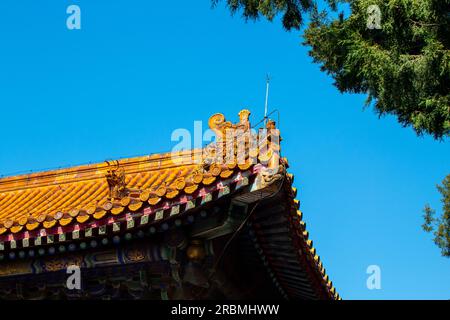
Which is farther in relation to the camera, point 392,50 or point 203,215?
point 392,50

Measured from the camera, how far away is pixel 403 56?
31.2 feet

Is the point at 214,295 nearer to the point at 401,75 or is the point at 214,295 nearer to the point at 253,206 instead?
the point at 253,206

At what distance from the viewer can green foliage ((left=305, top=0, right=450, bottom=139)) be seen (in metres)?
9.22

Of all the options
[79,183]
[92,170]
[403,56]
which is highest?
[403,56]

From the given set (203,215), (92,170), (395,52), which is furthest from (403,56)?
(92,170)

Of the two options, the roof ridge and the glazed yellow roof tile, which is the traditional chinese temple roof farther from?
the roof ridge

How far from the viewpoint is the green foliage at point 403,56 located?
9219mm

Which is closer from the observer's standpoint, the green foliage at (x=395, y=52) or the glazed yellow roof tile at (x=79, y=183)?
the green foliage at (x=395, y=52)

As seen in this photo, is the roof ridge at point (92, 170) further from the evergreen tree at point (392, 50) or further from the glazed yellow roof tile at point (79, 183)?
the evergreen tree at point (392, 50)

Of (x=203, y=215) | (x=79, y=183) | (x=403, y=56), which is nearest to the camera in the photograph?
(x=203, y=215)

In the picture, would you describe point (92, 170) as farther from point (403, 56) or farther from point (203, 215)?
point (403, 56)

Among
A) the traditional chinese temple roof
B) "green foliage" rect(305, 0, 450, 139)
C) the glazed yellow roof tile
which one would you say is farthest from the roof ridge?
"green foliage" rect(305, 0, 450, 139)

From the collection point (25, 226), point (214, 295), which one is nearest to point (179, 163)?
point (214, 295)

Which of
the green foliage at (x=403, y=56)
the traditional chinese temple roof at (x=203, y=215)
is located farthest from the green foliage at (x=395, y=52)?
the traditional chinese temple roof at (x=203, y=215)
